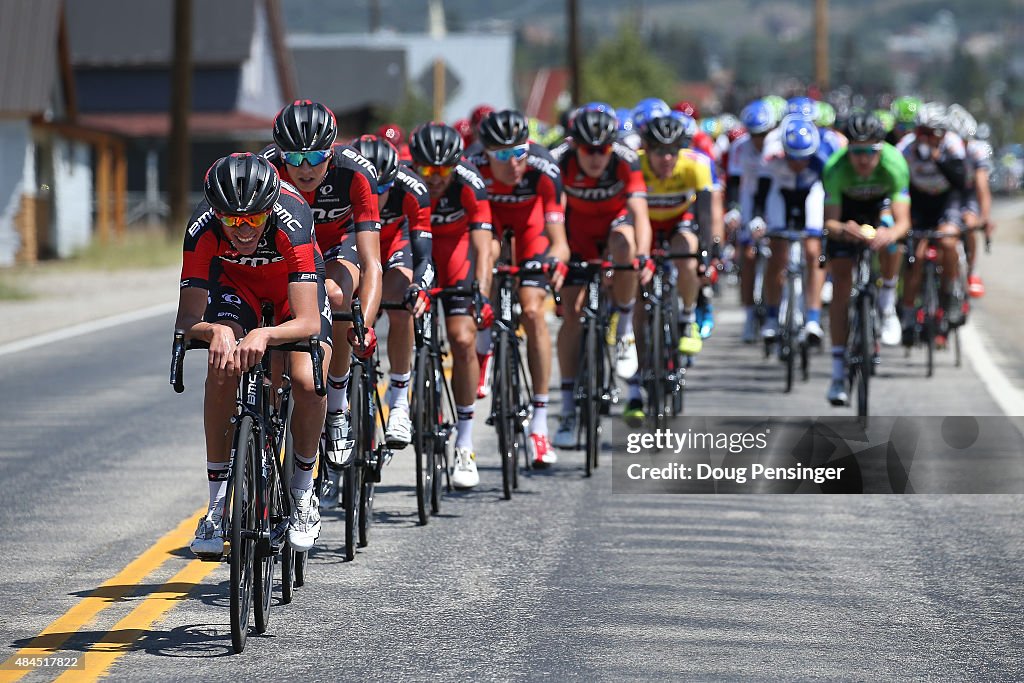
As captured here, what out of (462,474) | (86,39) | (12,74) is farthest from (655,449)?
(86,39)

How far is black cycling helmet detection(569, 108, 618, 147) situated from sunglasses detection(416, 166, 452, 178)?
5.37 ft

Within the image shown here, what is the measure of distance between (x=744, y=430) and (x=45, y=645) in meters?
6.75

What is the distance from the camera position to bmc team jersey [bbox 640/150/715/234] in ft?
46.0

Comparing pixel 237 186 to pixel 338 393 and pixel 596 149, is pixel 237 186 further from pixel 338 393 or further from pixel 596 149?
pixel 596 149

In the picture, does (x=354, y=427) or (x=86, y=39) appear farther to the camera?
(x=86, y=39)

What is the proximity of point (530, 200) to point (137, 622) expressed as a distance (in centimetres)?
466

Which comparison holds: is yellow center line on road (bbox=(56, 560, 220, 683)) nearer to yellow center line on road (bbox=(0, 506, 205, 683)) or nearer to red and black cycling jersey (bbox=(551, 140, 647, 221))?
yellow center line on road (bbox=(0, 506, 205, 683))

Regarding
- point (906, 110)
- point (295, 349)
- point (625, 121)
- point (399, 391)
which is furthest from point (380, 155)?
point (906, 110)

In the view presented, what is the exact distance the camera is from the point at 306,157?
820 centimetres

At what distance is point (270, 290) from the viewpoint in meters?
7.35

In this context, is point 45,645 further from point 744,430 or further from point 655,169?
point 655,169

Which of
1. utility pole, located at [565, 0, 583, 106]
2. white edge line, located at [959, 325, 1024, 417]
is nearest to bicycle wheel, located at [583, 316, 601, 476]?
white edge line, located at [959, 325, 1024, 417]

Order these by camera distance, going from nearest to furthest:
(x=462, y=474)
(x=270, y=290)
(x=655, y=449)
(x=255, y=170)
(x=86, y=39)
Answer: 1. (x=255, y=170)
2. (x=270, y=290)
3. (x=462, y=474)
4. (x=655, y=449)
5. (x=86, y=39)

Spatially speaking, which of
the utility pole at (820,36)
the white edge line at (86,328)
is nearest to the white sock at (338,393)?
the white edge line at (86,328)
